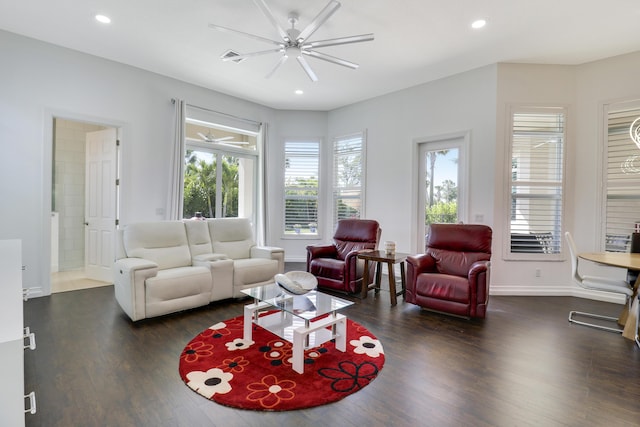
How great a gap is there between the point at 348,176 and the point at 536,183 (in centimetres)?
314

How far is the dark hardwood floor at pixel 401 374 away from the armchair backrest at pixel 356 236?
1358 mm

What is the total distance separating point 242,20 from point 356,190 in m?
3.59

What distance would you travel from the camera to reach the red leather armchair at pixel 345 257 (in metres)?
4.30

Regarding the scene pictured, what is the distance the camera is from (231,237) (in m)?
4.50

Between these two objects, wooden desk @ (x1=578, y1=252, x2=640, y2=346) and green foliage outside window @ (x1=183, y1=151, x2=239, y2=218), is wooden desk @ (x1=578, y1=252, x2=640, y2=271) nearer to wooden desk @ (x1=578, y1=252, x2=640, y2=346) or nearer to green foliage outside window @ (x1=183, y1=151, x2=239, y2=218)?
wooden desk @ (x1=578, y1=252, x2=640, y2=346)

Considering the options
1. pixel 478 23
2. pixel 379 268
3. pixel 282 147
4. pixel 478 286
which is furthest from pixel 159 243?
pixel 478 23

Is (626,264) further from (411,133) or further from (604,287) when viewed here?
(411,133)

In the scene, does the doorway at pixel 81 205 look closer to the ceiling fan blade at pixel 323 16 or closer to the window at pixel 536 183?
the ceiling fan blade at pixel 323 16

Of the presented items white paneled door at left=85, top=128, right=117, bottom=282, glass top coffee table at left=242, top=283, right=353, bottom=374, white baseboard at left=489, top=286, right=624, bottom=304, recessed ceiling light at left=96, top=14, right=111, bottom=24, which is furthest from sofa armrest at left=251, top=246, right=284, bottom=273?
recessed ceiling light at left=96, top=14, right=111, bottom=24

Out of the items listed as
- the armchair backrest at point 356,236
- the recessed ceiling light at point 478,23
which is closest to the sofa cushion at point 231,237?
the armchair backrest at point 356,236

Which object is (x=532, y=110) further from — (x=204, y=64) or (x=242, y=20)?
(x=204, y=64)

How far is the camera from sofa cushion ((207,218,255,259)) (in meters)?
4.35

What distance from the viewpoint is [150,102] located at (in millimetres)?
4855

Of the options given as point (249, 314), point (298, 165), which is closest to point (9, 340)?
point (249, 314)
